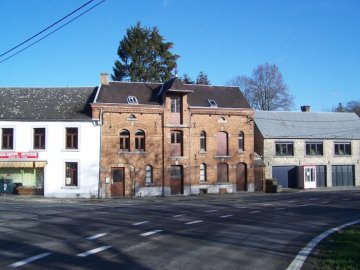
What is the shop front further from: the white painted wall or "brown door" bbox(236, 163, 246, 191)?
"brown door" bbox(236, 163, 246, 191)

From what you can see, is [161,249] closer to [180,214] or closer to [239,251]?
[239,251]

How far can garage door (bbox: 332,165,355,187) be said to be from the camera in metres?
50.0

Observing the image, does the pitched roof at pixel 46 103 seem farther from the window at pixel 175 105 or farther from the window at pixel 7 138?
the window at pixel 175 105

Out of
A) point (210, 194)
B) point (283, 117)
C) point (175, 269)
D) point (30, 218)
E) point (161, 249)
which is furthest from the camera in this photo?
point (283, 117)

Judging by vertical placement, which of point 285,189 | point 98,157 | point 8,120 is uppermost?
point 8,120

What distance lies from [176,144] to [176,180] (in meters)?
3.17

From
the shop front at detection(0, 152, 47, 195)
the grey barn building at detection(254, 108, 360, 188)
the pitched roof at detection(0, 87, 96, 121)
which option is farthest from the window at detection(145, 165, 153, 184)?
the grey barn building at detection(254, 108, 360, 188)

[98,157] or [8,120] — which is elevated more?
[8,120]

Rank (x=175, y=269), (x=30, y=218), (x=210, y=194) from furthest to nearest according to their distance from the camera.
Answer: (x=210, y=194), (x=30, y=218), (x=175, y=269)

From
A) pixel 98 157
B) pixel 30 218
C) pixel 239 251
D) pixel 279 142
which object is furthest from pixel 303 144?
pixel 239 251

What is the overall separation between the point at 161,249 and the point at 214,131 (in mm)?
28646

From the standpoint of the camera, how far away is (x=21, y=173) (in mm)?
37375

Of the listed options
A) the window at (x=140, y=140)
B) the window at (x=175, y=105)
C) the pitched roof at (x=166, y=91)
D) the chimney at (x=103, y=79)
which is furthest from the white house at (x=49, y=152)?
the window at (x=175, y=105)

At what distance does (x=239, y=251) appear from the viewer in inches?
479
